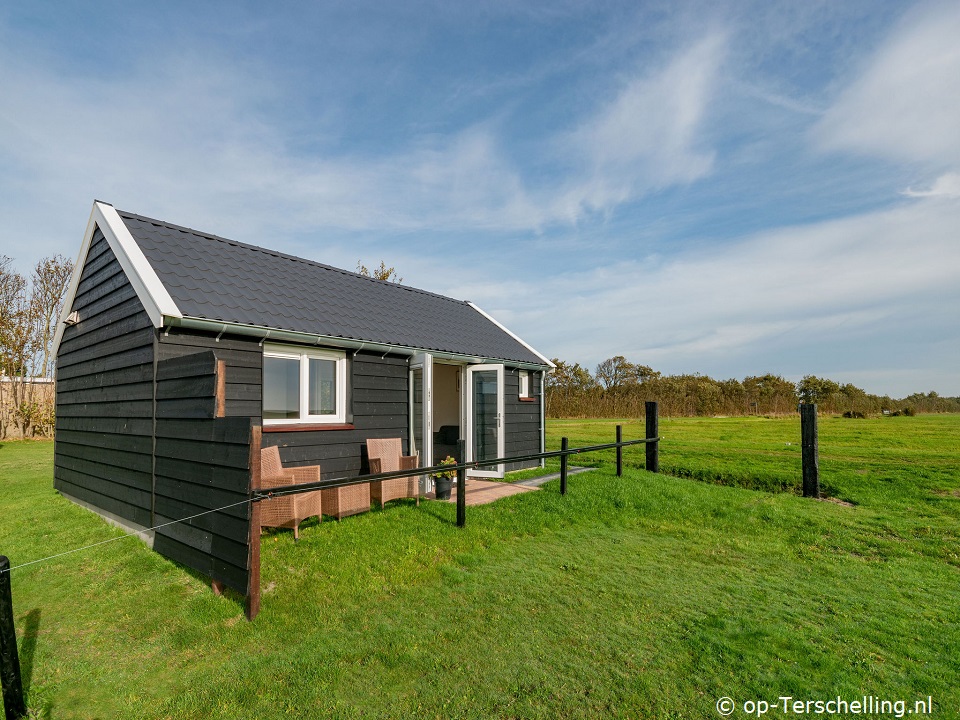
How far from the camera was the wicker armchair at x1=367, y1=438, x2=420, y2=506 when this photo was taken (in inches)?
280

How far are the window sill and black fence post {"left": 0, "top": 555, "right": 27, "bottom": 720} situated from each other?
12.1ft

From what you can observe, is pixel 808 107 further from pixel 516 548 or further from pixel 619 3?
pixel 516 548

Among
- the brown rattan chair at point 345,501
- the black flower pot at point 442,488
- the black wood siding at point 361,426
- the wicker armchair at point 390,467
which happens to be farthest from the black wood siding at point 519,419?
the brown rattan chair at point 345,501

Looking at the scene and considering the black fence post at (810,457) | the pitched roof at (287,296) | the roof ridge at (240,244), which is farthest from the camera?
the black fence post at (810,457)

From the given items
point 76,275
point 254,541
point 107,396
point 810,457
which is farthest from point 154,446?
point 810,457

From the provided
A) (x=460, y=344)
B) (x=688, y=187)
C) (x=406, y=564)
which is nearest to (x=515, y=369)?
(x=460, y=344)

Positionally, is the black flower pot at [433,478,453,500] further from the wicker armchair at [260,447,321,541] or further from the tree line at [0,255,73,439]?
the tree line at [0,255,73,439]

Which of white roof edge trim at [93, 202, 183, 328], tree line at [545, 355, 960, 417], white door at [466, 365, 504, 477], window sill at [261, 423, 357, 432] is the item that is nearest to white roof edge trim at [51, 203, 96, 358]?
white roof edge trim at [93, 202, 183, 328]

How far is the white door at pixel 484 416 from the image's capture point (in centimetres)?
1012

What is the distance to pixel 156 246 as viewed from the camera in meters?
7.05

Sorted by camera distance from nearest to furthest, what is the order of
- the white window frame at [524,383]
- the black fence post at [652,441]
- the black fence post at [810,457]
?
the black fence post at [810,457] → the black fence post at [652,441] → the white window frame at [524,383]

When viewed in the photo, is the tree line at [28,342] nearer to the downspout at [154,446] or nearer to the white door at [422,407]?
the downspout at [154,446]

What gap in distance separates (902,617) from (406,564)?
4608 mm

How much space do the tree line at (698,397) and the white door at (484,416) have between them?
22629 mm
